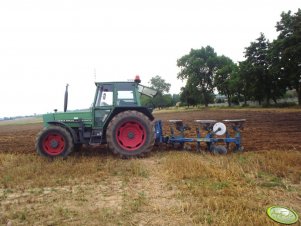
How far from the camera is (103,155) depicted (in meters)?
8.52

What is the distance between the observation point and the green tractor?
8055mm

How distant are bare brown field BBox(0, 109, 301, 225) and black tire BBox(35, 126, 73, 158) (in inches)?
15.7

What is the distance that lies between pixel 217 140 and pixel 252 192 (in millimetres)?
3703

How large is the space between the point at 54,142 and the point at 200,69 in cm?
6161

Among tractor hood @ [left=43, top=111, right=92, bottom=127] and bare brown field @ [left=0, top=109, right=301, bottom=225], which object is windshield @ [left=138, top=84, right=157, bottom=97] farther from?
bare brown field @ [left=0, top=109, right=301, bottom=225]

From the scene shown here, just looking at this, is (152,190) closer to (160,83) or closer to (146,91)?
(146,91)

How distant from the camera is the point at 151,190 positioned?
5.12 meters

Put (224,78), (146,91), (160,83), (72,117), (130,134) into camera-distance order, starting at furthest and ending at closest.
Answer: (160,83), (224,78), (146,91), (72,117), (130,134)

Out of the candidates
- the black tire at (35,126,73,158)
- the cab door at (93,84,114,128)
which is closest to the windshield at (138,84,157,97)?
the cab door at (93,84,114,128)

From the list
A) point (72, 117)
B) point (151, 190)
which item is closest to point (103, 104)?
point (72, 117)

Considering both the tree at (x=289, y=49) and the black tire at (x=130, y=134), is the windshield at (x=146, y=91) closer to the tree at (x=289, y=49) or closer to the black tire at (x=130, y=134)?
the black tire at (x=130, y=134)

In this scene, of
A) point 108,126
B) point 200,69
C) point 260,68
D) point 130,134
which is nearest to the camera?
point 108,126

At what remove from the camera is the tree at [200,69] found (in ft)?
217

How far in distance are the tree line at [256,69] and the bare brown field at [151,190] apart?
34.8ft
